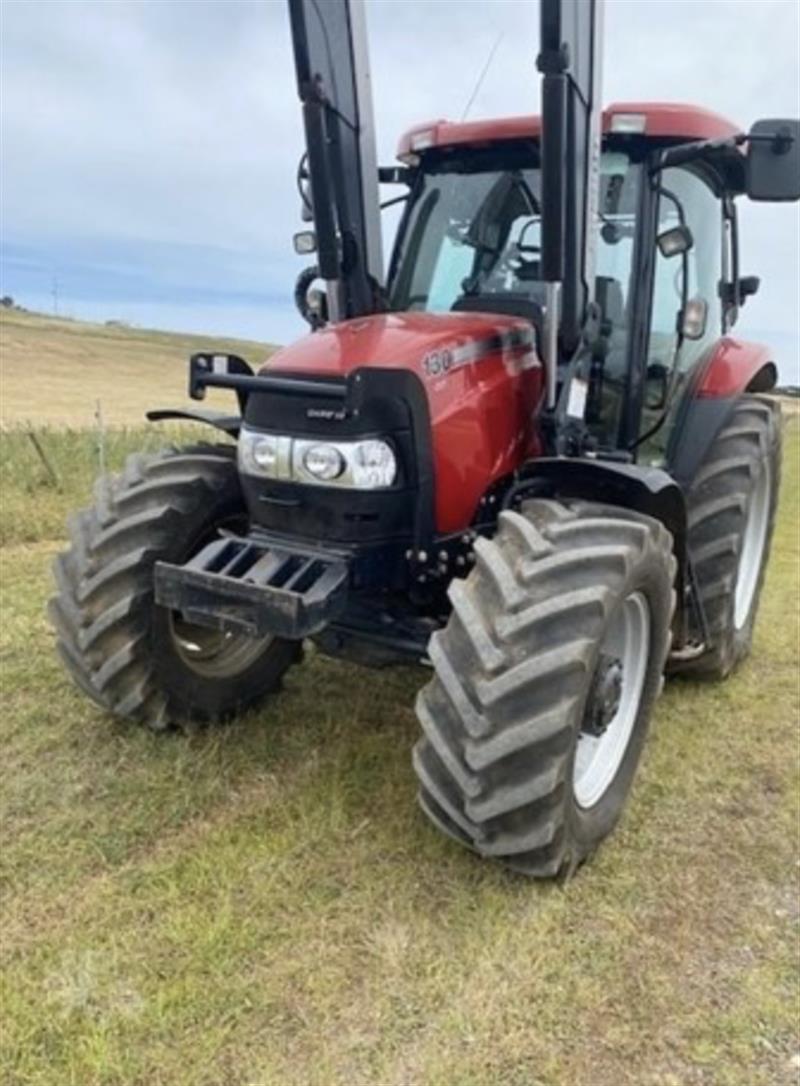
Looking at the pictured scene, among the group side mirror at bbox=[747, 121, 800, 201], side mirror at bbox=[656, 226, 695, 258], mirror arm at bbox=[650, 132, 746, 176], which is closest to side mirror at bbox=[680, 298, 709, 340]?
side mirror at bbox=[656, 226, 695, 258]

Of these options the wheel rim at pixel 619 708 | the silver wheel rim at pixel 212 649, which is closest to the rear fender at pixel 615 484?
the wheel rim at pixel 619 708

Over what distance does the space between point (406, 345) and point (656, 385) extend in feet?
4.69

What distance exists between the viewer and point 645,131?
354 cm

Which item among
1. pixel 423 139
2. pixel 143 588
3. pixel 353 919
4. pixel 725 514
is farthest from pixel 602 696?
pixel 423 139

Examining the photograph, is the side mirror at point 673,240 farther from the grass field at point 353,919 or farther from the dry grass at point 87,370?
the dry grass at point 87,370

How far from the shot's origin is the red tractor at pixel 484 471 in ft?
8.50

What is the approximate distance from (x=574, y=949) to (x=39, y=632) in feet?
10.5

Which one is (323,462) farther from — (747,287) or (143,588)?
(747,287)

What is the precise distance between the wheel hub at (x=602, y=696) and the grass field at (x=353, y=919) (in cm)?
44

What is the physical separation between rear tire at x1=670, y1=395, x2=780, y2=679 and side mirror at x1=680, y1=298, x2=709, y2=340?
0.40 metres

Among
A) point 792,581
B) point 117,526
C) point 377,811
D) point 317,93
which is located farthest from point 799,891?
point 792,581

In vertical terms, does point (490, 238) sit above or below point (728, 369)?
above

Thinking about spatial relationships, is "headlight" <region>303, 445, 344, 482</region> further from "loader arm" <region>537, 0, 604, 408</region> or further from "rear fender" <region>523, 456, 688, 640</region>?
"loader arm" <region>537, 0, 604, 408</region>

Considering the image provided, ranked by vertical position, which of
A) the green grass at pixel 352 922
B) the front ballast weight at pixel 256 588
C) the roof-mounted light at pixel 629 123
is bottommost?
the green grass at pixel 352 922
